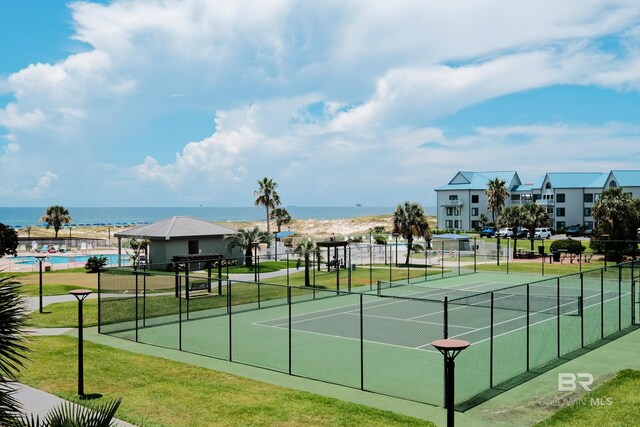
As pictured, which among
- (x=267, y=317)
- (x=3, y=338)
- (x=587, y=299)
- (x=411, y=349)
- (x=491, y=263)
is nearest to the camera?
(x=3, y=338)

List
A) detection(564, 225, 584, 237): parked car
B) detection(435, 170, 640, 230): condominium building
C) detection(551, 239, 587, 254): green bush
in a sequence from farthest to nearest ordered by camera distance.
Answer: detection(435, 170, 640, 230): condominium building → detection(564, 225, 584, 237): parked car → detection(551, 239, 587, 254): green bush

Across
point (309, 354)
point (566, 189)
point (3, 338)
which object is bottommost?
point (309, 354)

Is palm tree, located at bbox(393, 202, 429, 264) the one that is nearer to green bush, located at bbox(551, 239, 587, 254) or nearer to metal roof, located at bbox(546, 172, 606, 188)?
green bush, located at bbox(551, 239, 587, 254)

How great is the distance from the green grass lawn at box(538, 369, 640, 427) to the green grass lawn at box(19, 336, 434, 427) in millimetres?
2867

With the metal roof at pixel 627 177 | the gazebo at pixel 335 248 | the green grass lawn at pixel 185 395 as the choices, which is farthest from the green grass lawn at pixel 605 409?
the metal roof at pixel 627 177

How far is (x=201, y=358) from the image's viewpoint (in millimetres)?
18484

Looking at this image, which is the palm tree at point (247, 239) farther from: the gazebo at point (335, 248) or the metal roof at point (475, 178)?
the metal roof at point (475, 178)

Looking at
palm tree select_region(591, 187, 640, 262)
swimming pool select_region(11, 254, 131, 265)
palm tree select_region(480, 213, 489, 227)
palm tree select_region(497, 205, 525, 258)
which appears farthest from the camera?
palm tree select_region(480, 213, 489, 227)

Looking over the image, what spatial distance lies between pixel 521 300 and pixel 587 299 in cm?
316

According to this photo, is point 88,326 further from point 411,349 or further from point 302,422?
point 302,422

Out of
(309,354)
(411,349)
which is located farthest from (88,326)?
(411,349)

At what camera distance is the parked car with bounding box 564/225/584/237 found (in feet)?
285

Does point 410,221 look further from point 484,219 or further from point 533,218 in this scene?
point 484,219
